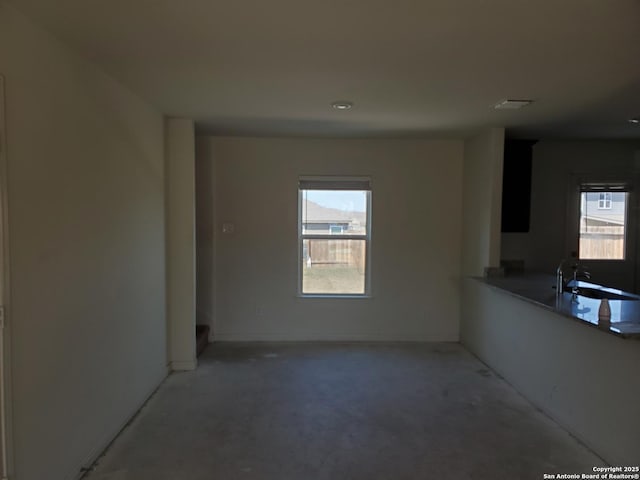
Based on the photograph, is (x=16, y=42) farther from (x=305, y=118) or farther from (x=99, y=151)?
(x=305, y=118)

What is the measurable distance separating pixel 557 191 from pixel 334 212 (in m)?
2.58

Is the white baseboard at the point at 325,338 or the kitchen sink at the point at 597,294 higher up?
the kitchen sink at the point at 597,294

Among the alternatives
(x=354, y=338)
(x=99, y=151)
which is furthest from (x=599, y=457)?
(x=99, y=151)

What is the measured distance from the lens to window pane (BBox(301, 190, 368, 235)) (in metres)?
4.98

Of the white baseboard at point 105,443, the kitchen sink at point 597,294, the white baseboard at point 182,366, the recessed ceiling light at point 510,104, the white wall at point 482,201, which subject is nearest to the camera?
the white baseboard at point 105,443

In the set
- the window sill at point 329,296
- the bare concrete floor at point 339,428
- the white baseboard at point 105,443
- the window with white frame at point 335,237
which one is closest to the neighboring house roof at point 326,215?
the window with white frame at point 335,237

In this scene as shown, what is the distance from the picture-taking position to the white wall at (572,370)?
7.92 ft

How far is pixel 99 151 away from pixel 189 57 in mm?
807

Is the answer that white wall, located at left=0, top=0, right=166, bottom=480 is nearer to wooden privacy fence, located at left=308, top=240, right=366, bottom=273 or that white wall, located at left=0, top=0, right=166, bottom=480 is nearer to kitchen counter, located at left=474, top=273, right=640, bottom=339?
wooden privacy fence, located at left=308, top=240, right=366, bottom=273

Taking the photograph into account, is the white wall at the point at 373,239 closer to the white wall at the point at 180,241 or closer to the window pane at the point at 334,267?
the window pane at the point at 334,267

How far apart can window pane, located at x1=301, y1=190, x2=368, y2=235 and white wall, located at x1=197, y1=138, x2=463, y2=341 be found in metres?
0.15

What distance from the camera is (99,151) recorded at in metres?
2.57

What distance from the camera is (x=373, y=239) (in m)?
4.98

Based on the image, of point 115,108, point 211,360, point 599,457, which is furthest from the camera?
point 211,360
